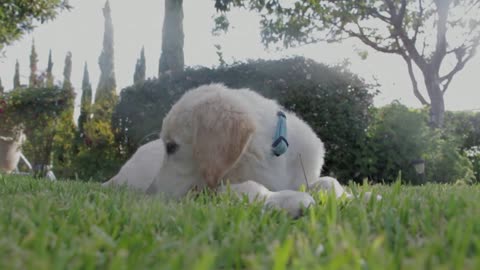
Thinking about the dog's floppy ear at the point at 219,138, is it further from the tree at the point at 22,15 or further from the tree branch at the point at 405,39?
the tree branch at the point at 405,39

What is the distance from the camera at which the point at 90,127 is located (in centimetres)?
1109

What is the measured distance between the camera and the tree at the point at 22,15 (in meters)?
7.88

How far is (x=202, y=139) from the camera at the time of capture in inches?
126

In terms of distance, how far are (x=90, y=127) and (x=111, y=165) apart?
1.60 m

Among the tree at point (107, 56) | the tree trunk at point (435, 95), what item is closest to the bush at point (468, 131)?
the tree trunk at point (435, 95)

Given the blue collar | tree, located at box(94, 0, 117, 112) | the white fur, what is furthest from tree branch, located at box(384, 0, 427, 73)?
tree, located at box(94, 0, 117, 112)

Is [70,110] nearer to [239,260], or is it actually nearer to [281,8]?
[281,8]

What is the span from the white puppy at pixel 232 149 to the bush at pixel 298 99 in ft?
15.2

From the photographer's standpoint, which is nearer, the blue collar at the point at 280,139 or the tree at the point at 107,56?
the blue collar at the point at 280,139

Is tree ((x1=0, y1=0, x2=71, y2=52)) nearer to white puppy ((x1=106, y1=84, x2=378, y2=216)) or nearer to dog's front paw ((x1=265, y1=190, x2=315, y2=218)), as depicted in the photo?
white puppy ((x1=106, y1=84, x2=378, y2=216))

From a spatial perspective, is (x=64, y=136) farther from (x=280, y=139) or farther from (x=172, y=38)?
(x=280, y=139)

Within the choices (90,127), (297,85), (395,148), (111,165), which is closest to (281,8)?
(297,85)

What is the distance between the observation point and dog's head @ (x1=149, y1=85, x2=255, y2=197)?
3.12 meters

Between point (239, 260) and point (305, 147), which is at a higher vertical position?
point (305, 147)
